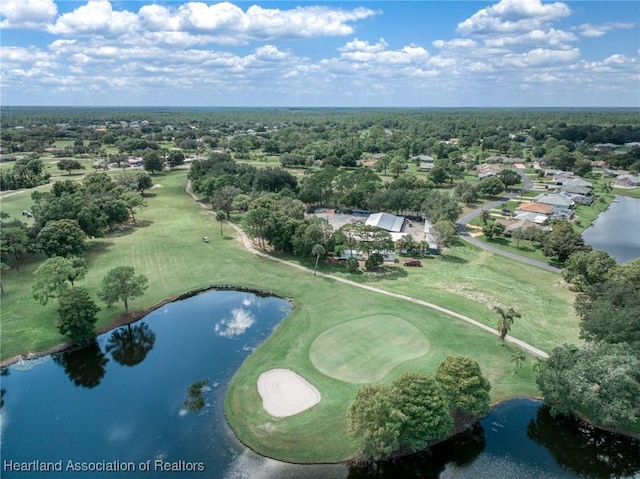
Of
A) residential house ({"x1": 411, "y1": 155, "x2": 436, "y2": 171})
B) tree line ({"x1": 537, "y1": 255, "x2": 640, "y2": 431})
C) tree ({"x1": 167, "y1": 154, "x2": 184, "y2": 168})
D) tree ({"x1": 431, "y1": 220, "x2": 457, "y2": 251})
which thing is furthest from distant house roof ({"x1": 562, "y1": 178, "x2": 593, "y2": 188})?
tree ({"x1": 167, "y1": 154, "x2": 184, "y2": 168})

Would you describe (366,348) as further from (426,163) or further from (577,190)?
(426,163)

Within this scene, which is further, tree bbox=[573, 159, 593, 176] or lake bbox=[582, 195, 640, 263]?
tree bbox=[573, 159, 593, 176]

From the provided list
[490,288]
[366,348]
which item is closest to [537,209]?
[490,288]

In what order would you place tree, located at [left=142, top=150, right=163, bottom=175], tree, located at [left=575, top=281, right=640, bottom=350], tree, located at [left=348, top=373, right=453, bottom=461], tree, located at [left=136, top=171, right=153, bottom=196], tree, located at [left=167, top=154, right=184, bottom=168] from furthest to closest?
tree, located at [left=167, top=154, right=184, bottom=168] → tree, located at [left=142, top=150, right=163, bottom=175] → tree, located at [left=136, top=171, right=153, bottom=196] → tree, located at [left=575, top=281, right=640, bottom=350] → tree, located at [left=348, top=373, right=453, bottom=461]

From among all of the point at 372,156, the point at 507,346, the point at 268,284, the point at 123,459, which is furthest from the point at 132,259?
the point at 372,156

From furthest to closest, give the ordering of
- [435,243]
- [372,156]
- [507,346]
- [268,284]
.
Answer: [372,156]
[435,243]
[268,284]
[507,346]

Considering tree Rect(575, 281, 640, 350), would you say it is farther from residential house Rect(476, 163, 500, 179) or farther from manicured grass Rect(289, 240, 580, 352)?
residential house Rect(476, 163, 500, 179)

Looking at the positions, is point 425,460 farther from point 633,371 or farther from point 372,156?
point 372,156
